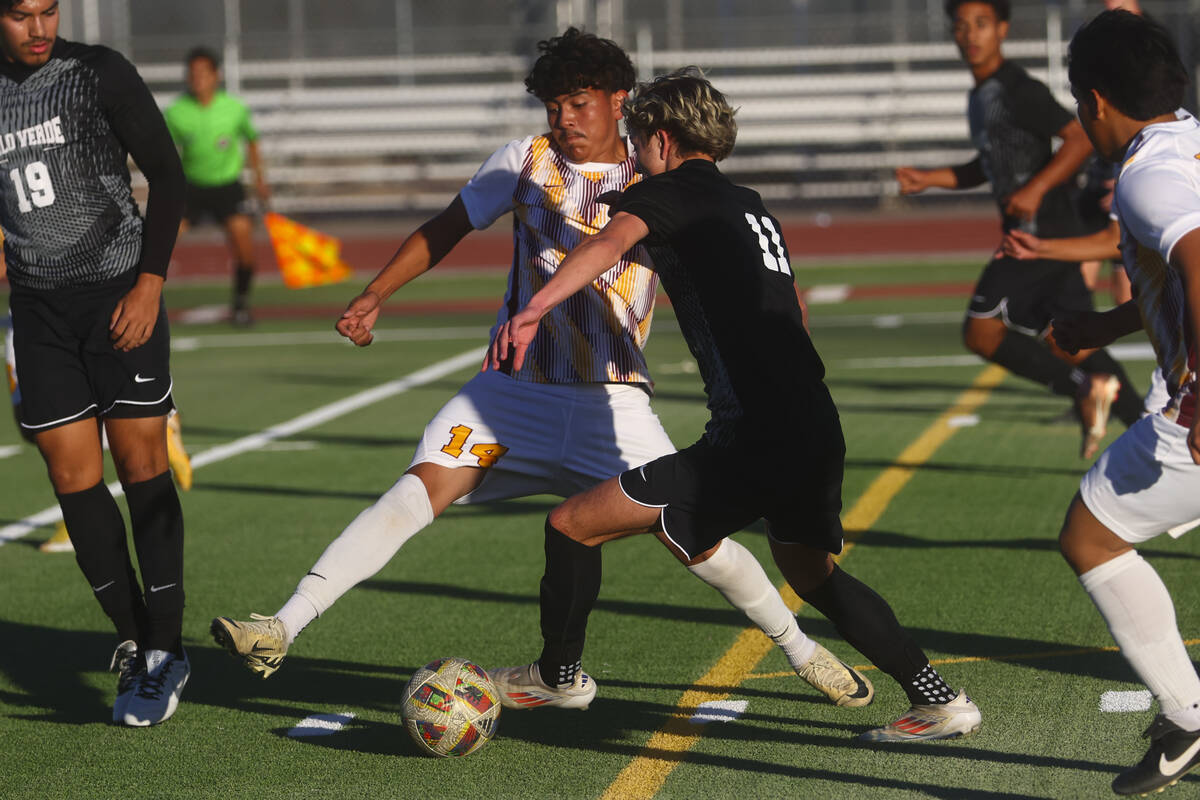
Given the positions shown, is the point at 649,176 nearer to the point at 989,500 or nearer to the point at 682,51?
the point at 989,500

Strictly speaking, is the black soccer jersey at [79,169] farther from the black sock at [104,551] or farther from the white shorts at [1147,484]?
the white shorts at [1147,484]

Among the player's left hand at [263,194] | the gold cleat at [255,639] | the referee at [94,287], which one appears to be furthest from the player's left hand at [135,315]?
the player's left hand at [263,194]

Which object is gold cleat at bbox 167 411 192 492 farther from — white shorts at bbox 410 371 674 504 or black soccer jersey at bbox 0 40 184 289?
white shorts at bbox 410 371 674 504

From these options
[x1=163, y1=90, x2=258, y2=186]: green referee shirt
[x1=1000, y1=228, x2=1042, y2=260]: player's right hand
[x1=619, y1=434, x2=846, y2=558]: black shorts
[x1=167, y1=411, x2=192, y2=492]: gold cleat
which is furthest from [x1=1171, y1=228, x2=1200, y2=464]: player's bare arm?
[x1=163, y1=90, x2=258, y2=186]: green referee shirt

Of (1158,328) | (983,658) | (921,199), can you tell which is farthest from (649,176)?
(921,199)

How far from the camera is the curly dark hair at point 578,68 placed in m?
4.97

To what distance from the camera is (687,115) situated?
4371 millimetres

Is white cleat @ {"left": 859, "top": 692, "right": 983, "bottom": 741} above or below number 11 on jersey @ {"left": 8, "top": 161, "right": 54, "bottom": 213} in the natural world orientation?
below

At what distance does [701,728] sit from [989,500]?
3.60 metres


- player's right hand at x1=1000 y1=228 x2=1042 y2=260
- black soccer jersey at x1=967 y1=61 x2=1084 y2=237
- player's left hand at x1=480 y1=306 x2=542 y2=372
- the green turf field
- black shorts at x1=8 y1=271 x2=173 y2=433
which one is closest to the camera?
player's left hand at x1=480 y1=306 x2=542 y2=372

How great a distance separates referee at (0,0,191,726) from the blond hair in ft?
5.47

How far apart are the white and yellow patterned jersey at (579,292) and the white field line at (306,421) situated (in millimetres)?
3747

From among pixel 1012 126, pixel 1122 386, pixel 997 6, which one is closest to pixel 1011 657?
pixel 1122 386

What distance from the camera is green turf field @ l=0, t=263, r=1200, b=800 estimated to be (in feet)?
14.8
